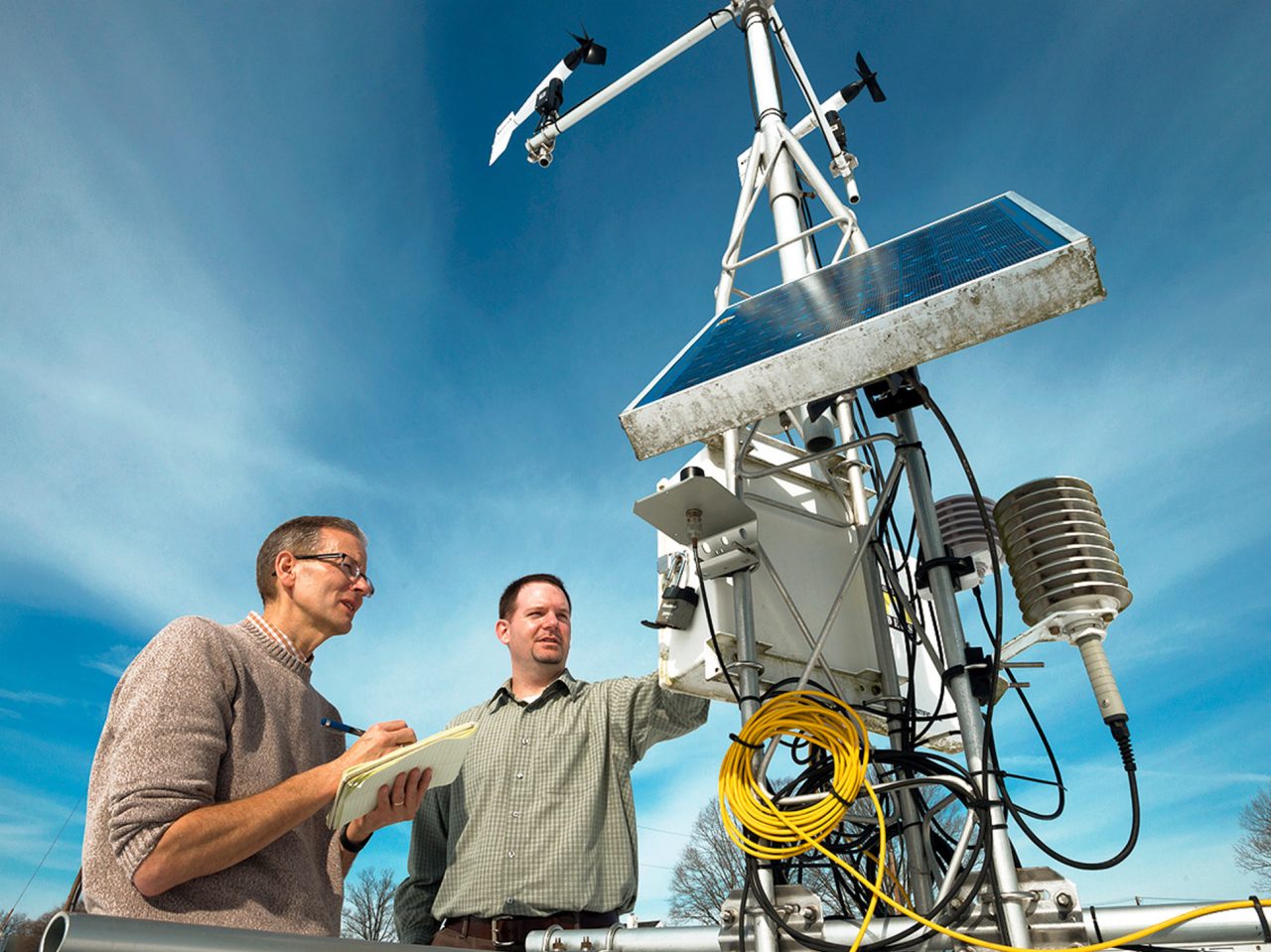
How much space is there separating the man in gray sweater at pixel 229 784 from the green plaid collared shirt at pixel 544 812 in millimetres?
668

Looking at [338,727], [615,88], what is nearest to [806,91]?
[615,88]

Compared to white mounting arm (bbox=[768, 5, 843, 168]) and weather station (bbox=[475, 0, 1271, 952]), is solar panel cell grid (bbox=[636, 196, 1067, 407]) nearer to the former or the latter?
weather station (bbox=[475, 0, 1271, 952])

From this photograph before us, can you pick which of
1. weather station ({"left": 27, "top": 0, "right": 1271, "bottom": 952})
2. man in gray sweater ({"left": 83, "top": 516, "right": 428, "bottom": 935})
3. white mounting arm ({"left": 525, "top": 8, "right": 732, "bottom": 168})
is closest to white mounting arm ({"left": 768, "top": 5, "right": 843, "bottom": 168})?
white mounting arm ({"left": 525, "top": 8, "right": 732, "bottom": 168})

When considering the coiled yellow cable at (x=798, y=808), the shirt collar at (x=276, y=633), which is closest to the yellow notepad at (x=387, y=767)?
the shirt collar at (x=276, y=633)

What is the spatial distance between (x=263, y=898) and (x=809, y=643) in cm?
163

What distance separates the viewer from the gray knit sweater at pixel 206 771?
176 centimetres

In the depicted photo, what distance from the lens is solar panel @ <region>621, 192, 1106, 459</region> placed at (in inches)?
63.1

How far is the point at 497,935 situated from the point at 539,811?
41cm

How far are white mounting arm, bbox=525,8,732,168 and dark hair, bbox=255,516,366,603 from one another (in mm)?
4917

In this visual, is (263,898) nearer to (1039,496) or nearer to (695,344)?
(695,344)

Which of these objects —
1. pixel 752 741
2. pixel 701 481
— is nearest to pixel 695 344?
pixel 701 481

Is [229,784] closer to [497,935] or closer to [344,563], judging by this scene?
[344,563]

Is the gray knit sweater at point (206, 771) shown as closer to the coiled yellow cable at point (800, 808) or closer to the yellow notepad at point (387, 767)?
the yellow notepad at point (387, 767)

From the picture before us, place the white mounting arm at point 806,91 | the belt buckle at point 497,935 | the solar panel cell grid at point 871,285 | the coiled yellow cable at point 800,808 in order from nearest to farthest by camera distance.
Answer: the solar panel cell grid at point 871,285 < the coiled yellow cable at point 800,808 < the belt buckle at point 497,935 < the white mounting arm at point 806,91
